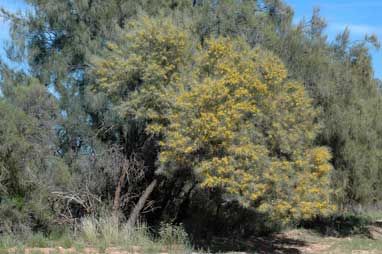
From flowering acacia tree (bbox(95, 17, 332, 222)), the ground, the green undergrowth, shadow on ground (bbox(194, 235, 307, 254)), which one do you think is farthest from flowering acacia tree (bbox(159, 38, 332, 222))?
shadow on ground (bbox(194, 235, 307, 254))

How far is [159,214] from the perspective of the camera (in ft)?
60.7

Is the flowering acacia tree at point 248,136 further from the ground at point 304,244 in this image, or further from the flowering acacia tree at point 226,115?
the ground at point 304,244

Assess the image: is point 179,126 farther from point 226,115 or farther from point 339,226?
point 339,226

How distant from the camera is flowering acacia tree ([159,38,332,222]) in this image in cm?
1255

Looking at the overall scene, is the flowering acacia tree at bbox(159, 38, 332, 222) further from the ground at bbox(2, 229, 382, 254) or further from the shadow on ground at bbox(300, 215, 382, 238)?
the shadow on ground at bbox(300, 215, 382, 238)

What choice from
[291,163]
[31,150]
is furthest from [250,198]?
[31,150]

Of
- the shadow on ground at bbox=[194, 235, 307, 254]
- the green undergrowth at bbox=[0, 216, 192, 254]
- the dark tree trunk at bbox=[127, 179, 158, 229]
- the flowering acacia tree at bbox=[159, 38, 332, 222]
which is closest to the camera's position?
the flowering acacia tree at bbox=[159, 38, 332, 222]

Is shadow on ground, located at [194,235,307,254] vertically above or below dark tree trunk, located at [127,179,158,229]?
below

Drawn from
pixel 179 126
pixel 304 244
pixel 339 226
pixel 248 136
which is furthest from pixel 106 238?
pixel 339 226

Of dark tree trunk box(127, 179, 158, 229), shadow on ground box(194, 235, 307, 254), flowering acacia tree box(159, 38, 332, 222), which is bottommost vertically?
shadow on ground box(194, 235, 307, 254)

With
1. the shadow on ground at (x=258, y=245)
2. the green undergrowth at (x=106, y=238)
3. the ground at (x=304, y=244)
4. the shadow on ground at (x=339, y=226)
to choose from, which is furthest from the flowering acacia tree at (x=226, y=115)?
the shadow on ground at (x=339, y=226)

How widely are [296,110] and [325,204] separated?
2.35 m

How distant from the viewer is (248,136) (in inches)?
507

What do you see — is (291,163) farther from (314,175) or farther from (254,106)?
(254,106)
